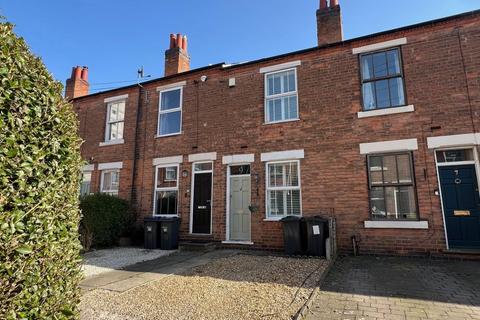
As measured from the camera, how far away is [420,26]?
27.2 ft

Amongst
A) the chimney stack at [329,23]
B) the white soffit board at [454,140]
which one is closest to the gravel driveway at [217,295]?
the white soffit board at [454,140]

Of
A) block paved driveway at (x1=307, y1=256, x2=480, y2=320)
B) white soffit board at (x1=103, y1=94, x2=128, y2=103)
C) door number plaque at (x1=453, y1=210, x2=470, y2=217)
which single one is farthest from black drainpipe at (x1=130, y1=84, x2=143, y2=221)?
door number plaque at (x1=453, y1=210, x2=470, y2=217)

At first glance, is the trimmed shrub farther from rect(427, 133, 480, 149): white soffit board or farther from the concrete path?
rect(427, 133, 480, 149): white soffit board

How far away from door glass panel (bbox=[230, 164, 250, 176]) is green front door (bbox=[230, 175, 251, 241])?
0.45 feet

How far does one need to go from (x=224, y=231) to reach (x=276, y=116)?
160 inches

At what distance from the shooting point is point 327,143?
8.77 metres

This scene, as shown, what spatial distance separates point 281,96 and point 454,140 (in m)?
4.86

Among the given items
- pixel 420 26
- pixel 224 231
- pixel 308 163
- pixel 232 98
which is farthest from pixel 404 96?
pixel 224 231

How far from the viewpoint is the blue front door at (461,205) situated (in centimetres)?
724

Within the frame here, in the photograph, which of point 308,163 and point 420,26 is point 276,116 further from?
point 420,26

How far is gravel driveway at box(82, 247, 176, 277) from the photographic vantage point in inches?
276

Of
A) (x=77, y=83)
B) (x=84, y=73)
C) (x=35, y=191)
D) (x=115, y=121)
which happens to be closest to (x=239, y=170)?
(x=115, y=121)

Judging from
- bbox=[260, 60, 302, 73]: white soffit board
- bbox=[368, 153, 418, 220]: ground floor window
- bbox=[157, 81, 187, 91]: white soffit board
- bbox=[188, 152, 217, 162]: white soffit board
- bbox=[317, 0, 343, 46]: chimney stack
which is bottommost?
bbox=[368, 153, 418, 220]: ground floor window

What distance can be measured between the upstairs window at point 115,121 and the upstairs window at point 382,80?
9297mm
